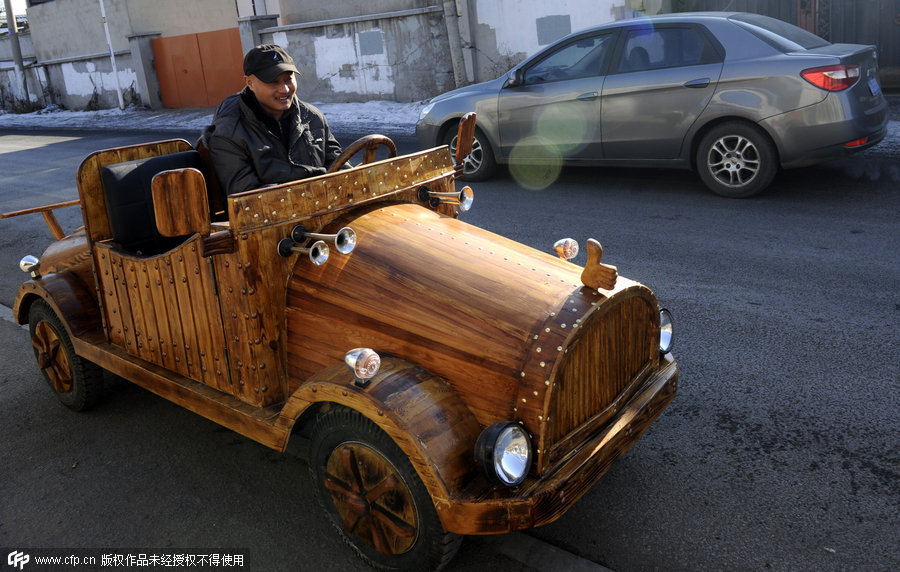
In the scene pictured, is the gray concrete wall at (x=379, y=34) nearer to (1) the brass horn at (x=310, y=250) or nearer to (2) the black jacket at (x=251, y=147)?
(2) the black jacket at (x=251, y=147)

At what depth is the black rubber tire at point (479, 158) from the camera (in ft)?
30.1

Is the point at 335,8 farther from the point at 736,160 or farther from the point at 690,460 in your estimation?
the point at 690,460

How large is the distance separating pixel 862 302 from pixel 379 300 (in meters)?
3.56

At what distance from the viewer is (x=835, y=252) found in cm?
593

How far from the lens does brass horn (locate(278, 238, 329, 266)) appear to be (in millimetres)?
2920

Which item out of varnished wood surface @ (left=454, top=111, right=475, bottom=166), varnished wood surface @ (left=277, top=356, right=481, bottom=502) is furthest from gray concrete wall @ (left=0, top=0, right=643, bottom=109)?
varnished wood surface @ (left=277, top=356, right=481, bottom=502)

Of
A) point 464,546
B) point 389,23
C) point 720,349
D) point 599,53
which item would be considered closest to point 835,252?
point 720,349

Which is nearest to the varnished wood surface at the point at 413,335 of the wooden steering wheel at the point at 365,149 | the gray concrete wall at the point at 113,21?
the wooden steering wheel at the point at 365,149

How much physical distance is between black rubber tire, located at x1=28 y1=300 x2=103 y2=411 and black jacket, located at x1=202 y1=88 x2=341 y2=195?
139 centimetres

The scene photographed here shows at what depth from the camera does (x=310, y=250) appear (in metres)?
2.95

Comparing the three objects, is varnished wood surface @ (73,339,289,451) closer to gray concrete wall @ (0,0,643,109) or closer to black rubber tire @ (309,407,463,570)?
black rubber tire @ (309,407,463,570)

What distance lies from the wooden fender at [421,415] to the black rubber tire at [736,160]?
5711 mm

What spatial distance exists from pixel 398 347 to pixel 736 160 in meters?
5.70

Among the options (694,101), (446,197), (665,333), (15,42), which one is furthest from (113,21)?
(665,333)
